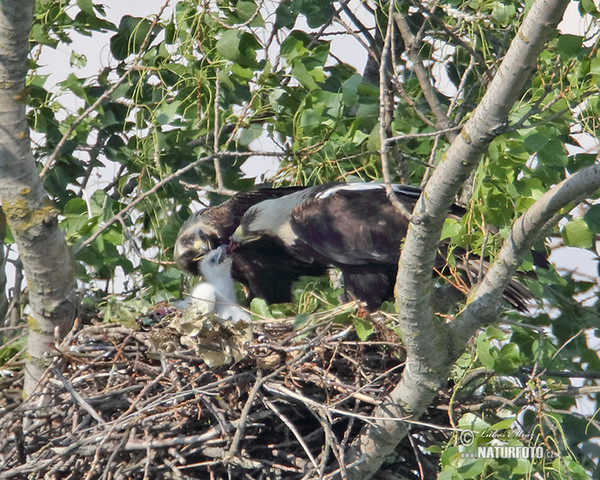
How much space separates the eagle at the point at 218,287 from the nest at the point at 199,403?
48 centimetres

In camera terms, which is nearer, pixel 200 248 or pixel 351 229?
pixel 351 229

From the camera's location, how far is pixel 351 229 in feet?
15.0

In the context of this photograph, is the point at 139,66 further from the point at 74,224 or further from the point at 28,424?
the point at 28,424

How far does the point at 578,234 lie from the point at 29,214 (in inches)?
83.1

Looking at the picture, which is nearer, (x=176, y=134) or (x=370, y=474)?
(x=370, y=474)

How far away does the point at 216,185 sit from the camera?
529 centimetres

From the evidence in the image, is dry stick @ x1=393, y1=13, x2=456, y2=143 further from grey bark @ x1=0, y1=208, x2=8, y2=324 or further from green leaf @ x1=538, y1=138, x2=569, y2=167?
grey bark @ x1=0, y1=208, x2=8, y2=324

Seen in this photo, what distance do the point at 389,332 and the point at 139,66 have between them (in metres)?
1.83

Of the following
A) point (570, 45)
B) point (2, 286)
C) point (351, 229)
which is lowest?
point (2, 286)

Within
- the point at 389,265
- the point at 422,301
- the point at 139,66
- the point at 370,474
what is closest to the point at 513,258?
the point at 422,301

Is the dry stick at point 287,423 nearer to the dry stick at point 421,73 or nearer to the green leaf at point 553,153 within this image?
the green leaf at point 553,153

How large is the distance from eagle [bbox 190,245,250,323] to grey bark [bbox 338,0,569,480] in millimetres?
1041

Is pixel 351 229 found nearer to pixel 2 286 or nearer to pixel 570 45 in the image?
pixel 570 45

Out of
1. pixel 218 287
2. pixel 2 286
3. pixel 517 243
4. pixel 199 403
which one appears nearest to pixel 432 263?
pixel 517 243
